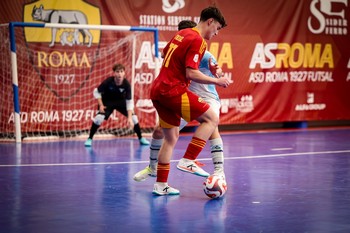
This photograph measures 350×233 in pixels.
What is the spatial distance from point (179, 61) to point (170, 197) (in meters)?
1.29

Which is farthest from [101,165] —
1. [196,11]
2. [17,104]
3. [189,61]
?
[196,11]

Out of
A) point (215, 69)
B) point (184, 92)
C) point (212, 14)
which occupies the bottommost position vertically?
point (184, 92)

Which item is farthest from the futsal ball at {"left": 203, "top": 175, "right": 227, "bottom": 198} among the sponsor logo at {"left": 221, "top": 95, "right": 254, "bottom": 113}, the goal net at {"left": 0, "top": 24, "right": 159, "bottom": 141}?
the sponsor logo at {"left": 221, "top": 95, "right": 254, "bottom": 113}

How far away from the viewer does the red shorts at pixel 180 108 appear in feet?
19.3

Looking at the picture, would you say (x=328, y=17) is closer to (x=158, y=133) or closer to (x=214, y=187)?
(x=158, y=133)

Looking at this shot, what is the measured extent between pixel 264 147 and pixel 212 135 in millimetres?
4451

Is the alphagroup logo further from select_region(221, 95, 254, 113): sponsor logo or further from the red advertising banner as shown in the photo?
select_region(221, 95, 254, 113): sponsor logo

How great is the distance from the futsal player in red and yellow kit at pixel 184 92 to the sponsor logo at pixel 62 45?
6752 mm

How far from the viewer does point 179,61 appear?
594cm

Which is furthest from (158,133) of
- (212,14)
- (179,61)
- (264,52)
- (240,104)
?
(264,52)

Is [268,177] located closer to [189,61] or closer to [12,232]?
[189,61]

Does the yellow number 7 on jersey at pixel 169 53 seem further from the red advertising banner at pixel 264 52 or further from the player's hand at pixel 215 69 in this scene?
the red advertising banner at pixel 264 52

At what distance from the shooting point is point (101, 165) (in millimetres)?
8430

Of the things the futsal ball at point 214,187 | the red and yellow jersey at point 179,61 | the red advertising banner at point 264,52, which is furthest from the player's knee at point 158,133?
the red advertising banner at point 264,52
